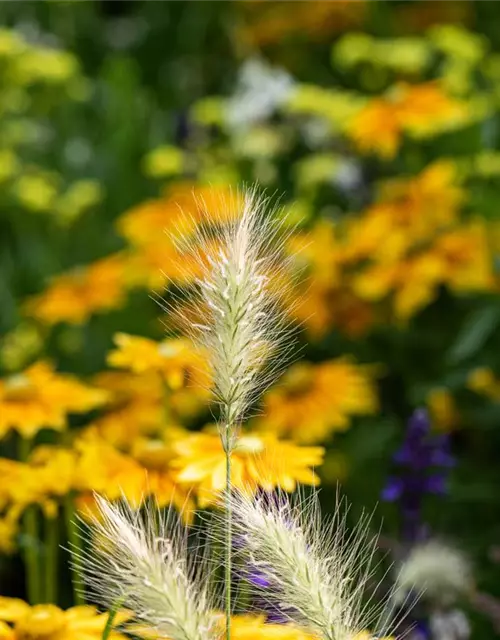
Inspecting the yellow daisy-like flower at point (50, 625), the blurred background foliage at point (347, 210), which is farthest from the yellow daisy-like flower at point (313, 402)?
the yellow daisy-like flower at point (50, 625)

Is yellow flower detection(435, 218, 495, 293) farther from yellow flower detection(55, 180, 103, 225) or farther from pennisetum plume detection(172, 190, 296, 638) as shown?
pennisetum plume detection(172, 190, 296, 638)

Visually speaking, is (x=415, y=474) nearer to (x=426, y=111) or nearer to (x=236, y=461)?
(x=236, y=461)

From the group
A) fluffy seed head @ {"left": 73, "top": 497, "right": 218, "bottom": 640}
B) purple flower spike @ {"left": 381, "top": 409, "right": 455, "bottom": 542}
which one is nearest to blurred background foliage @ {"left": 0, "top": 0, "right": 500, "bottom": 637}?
purple flower spike @ {"left": 381, "top": 409, "right": 455, "bottom": 542}

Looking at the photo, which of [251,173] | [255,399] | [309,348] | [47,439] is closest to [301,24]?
[251,173]

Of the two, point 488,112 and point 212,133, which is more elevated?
point 212,133

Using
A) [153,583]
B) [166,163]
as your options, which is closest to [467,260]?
[166,163]

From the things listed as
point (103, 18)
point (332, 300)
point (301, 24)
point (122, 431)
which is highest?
point (103, 18)

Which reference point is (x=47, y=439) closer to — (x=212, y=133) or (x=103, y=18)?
(x=212, y=133)
